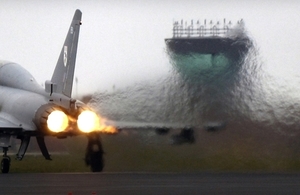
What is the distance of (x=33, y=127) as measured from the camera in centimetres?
2512

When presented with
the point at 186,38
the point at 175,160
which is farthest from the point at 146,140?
the point at 186,38

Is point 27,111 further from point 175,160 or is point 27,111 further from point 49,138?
point 175,160

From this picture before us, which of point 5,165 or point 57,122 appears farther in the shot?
point 5,165

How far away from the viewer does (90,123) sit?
2377cm

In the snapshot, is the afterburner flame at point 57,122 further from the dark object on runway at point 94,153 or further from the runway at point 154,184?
the runway at point 154,184

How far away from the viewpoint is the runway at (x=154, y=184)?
1595 centimetres

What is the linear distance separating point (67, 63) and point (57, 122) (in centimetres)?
210

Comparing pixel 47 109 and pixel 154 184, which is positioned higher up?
pixel 47 109

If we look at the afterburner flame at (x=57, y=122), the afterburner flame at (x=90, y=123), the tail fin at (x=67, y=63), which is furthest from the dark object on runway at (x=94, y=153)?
the tail fin at (x=67, y=63)

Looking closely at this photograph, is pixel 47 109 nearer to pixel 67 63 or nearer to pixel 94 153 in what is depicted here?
pixel 67 63

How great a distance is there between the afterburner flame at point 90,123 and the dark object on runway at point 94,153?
0.31 m

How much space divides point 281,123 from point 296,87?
3.37ft

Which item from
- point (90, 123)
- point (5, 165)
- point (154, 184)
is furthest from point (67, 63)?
point (154, 184)

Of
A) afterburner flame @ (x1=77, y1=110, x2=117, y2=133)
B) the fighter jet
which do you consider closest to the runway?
afterburner flame @ (x1=77, y1=110, x2=117, y2=133)
